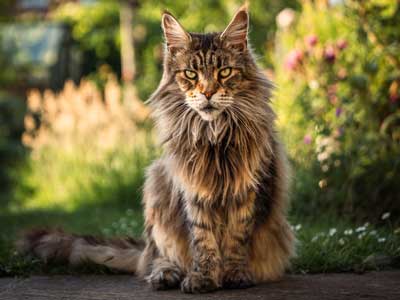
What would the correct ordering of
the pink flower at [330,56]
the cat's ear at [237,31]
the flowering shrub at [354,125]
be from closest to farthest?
the cat's ear at [237,31] < the flowering shrub at [354,125] < the pink flower at [330,56]

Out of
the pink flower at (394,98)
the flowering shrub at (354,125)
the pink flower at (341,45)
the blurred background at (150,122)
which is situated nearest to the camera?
the flowering shrub at (354,125)

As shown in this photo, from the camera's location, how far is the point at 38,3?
23.8 meters

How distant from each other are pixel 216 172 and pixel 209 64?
0.60 metres

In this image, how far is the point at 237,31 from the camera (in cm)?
348

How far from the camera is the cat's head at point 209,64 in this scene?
3.31 m

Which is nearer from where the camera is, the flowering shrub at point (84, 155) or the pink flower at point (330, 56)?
the pink flower at point (330, 56)

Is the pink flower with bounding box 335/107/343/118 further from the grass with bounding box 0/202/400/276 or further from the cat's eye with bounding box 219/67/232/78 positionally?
the cat's eye with bounding box 219/67/232/78

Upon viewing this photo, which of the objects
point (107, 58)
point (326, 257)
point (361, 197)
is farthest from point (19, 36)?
point (326, 257)

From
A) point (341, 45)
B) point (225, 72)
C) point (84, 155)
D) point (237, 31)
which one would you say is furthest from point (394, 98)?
point (84, 155)

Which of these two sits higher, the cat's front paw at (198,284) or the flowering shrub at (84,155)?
the flowering shrub at (84,155)

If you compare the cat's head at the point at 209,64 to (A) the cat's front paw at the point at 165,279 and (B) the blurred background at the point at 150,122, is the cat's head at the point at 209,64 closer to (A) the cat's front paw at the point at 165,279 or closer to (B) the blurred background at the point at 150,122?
(B) the blurred background at the point at 150,122

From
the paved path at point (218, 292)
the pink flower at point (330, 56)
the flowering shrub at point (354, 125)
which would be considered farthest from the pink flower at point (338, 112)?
the paved path at point (218, 292)

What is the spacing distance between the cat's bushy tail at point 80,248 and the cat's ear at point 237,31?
1.48m

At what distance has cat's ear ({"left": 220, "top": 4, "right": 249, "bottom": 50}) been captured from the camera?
3.46m
